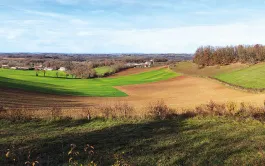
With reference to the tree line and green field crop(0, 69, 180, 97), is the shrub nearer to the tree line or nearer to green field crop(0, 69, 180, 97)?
green field crop(0, 69, 180, 97)

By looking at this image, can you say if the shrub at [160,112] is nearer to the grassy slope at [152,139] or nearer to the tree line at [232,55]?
the grassy slope at [152,139]

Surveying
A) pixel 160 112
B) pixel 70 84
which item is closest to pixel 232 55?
pixel 70 84

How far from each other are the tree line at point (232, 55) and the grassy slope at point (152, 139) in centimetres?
7353

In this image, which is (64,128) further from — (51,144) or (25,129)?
(51,144)

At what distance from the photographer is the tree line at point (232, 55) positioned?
8495 centimetres

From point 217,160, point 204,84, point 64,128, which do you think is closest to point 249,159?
point 217,160

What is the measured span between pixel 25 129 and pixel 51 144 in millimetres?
4771

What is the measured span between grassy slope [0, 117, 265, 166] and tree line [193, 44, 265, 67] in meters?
73.5

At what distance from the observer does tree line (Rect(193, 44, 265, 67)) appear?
8495 centimetres

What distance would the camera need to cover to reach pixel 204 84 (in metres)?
65.1

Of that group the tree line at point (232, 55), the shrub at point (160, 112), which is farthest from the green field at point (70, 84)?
the shrub at point (160, 112)

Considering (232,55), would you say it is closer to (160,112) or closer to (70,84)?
(70,84)

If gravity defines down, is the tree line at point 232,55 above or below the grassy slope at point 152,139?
above

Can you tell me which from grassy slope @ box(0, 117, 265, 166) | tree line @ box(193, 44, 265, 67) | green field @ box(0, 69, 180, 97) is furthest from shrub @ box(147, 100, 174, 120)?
tree line @ box(193, 44, 265, 67)
